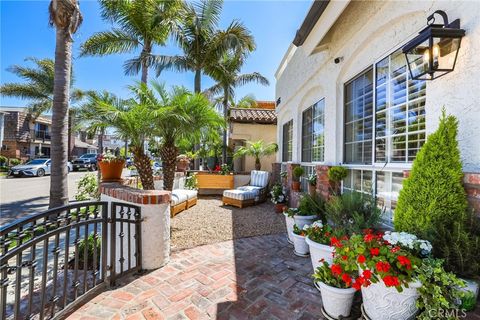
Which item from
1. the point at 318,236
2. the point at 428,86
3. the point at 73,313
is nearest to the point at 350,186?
the point at 318,236

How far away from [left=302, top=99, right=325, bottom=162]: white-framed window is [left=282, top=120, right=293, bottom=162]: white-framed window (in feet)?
5.08

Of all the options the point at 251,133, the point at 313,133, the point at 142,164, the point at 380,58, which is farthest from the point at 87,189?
the point at 251,133

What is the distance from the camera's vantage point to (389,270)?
1.85m

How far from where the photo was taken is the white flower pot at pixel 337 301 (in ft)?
7.39

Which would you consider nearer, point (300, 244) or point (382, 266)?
point (382, 266)

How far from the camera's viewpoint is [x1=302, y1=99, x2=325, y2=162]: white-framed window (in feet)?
19.1

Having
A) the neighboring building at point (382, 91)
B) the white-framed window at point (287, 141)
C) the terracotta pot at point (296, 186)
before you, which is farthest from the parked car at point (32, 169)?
the neighboring building at point (382, 91)

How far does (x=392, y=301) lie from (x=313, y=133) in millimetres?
4943

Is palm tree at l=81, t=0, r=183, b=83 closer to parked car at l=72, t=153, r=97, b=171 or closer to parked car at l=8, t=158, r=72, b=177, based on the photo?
parked car at l=8, t=158, r=72, b=177

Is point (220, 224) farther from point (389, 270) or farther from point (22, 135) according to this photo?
point (22, 135)

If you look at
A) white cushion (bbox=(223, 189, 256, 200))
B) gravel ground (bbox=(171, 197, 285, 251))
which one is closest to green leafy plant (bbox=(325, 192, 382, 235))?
gravel ground (bbox=(171, 197, 285, 251))

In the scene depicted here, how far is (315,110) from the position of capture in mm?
6301

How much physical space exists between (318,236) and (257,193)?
5.30m

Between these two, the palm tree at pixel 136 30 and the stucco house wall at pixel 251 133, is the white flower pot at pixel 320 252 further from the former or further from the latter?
the palm tree at pixel 136 30
